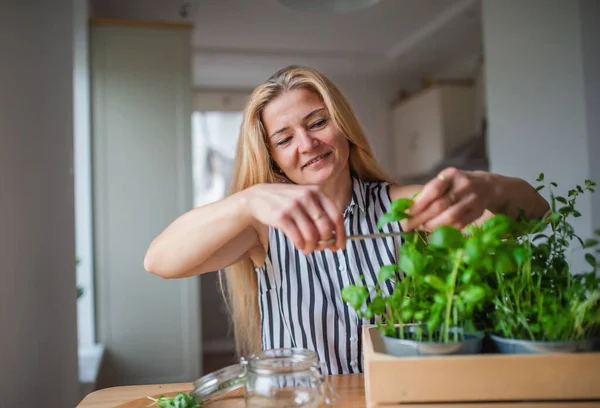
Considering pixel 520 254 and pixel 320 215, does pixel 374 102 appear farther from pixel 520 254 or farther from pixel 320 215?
pixel 520 254

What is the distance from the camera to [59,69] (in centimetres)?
187

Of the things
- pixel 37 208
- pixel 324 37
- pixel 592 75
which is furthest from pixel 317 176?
pixel 324 37

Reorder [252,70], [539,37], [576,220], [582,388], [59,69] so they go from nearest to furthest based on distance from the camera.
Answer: [582,388] < [59,69] < [576,220] < [539,37] < [252,70]

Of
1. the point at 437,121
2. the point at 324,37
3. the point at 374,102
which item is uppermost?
the point at 324,37

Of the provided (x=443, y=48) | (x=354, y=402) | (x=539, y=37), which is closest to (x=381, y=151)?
(x=443, y=48)

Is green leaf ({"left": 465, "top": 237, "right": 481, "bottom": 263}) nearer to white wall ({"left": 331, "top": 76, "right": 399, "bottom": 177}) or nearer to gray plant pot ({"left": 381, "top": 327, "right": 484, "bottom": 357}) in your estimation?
gray plant pot ({"left": 381, "top": 327, "right": 484, "bottom": 357})

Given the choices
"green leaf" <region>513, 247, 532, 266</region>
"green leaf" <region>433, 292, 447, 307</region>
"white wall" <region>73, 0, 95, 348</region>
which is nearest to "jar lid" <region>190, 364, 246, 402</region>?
"green leaf" <region>433, 292, 447, 307</region>

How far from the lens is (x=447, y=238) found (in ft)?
2.20

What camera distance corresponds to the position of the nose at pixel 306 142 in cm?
126

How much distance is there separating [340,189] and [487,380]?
810 millimetres

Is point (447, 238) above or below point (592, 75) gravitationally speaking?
below

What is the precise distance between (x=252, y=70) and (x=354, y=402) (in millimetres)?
5269

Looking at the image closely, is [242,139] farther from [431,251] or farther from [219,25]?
[219,25]

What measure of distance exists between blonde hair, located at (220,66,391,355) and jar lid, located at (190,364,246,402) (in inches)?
A: 22.7
